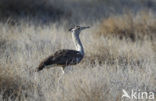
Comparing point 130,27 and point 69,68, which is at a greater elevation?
point 130,27

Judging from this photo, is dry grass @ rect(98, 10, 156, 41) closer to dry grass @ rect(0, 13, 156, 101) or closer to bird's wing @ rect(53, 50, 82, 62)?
dry grass @ rect(0, 13, 156, 101)

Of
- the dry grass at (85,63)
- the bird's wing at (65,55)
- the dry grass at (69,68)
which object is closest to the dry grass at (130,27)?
the dry grass at (85,63)

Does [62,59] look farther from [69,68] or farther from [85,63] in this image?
[85,63]

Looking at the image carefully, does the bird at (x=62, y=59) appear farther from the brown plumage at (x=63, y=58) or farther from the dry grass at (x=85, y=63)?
the dry grass at (x=85, y=63)

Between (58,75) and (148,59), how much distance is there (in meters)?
2.43

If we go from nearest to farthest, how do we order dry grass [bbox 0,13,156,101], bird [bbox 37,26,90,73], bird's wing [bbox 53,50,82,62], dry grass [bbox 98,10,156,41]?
dry grass [bbox 0,13,156,101] < bird [bbox 37,26,90,73] < bird's wing [bbox 53,50,82,62] < dry grass [bbox 98,10,156,41]

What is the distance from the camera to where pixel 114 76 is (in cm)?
733

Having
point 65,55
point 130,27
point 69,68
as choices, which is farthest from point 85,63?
point 130,27

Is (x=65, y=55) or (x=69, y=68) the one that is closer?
(x=65, y=55)

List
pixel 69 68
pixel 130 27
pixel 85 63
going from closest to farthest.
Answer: pixel 69 68, pixel 85 63, pixel 130 27

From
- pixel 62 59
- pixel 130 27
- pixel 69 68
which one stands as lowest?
pixel 69 68

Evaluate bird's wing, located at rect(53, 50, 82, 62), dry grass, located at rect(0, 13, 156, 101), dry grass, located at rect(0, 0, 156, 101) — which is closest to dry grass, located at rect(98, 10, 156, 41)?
dry grass, located at rect(0, 0, 156, 101)

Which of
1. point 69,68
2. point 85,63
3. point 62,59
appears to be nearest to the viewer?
point 62,59

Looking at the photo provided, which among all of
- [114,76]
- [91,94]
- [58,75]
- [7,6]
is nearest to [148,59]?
[114,76]
